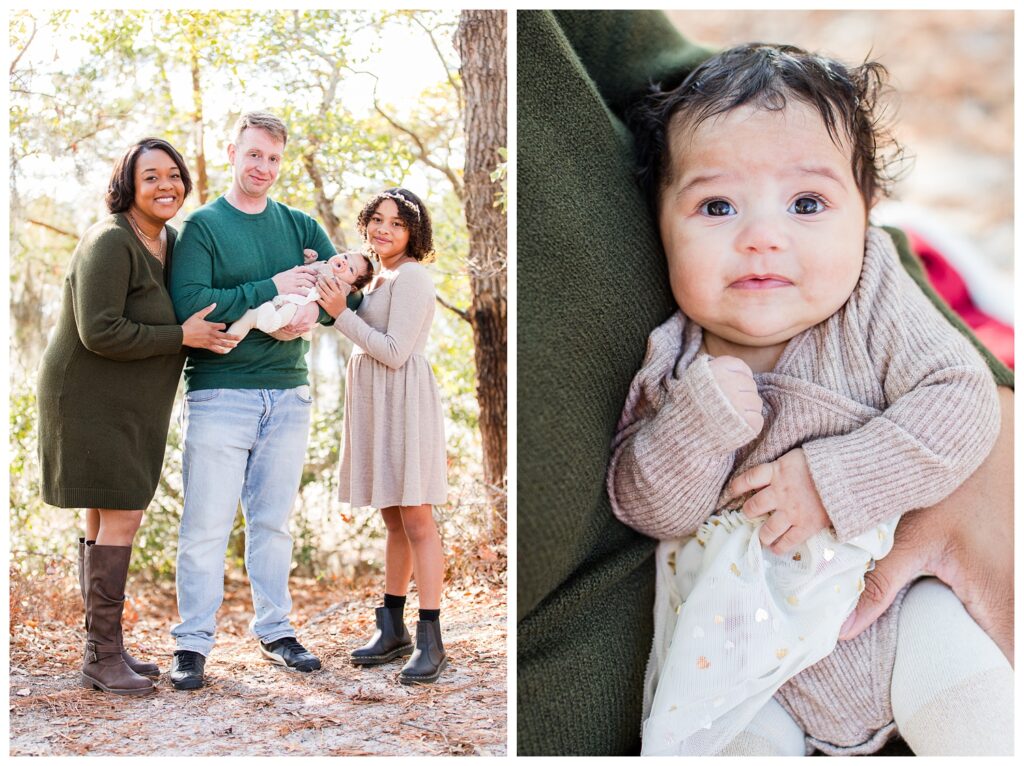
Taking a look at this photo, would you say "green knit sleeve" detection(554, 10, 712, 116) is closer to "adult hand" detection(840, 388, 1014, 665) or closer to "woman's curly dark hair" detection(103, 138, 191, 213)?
"woman's curly dark hair" detection(103, 138, 191, 213)

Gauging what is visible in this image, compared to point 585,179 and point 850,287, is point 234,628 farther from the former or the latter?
point 850,287

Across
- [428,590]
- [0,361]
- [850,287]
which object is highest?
[850,287]

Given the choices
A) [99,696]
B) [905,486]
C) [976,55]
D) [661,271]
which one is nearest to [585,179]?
[661,271]

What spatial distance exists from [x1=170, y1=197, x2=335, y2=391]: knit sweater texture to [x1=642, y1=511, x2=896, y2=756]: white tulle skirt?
3.21ft

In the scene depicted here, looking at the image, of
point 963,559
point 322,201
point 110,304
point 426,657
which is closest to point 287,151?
point 322,201

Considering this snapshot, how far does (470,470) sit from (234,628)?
2.74 ft

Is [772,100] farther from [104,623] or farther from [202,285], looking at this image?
[104,623]

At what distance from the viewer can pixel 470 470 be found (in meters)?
2.71

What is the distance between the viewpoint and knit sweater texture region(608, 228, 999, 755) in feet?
5.57

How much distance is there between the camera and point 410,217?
208 centimetres

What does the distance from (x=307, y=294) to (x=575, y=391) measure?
2.16 ft

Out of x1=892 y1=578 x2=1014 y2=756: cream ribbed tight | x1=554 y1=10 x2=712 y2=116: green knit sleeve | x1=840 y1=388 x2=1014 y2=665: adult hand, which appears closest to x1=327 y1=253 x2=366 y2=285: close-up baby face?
x1=554 y1=10 x2=712 y2=116: green knit sleeve

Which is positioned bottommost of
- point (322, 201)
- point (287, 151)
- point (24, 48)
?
point (322, 201)

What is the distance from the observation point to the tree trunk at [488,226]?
7.07 ft
